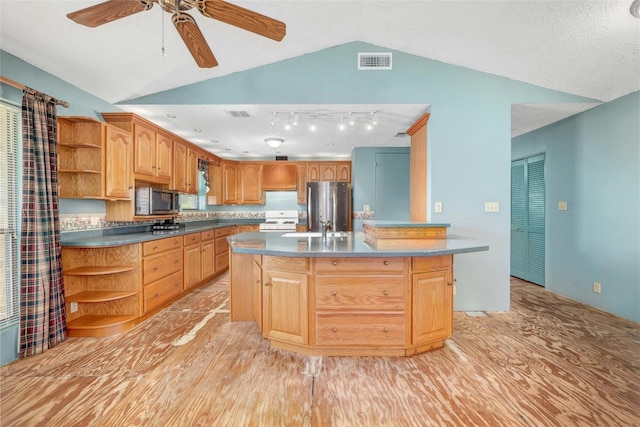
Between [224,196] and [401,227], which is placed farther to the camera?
[224,196]

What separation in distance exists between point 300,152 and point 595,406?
5.45m

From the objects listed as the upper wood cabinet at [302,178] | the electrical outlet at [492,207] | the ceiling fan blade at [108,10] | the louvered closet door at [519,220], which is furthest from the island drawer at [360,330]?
the upper wood cabinet at [302,178]

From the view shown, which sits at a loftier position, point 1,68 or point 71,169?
point 1,68

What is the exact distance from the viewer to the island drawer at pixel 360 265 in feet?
7.41

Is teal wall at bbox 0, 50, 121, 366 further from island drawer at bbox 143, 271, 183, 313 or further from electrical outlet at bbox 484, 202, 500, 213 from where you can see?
electrical outlet at bbox 484, 202, 500, 213

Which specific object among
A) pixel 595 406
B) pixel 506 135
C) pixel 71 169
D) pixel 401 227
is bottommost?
pixel 595 406

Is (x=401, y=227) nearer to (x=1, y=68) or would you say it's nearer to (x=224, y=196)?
(x=1, y=68)

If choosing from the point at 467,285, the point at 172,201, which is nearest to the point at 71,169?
the point at 172,201

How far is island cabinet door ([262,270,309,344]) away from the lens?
7.48 feet

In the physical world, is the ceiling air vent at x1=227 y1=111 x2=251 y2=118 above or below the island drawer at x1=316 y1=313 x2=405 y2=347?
above

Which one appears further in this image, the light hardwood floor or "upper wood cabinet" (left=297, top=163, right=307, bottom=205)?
"upper wood cabinet" (left=297, top=163, right=307, bottom=205)

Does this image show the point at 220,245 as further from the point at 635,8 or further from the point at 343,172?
the point at 635,8

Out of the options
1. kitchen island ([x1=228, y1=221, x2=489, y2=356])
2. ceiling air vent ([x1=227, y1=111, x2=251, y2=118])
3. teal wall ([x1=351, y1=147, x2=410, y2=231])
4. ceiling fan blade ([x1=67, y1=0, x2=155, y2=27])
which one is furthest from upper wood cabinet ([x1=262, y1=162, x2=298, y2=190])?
ceiling fan blade ([x1=67, y1=0, x2=155, y2=27])

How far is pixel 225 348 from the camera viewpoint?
250 cm
